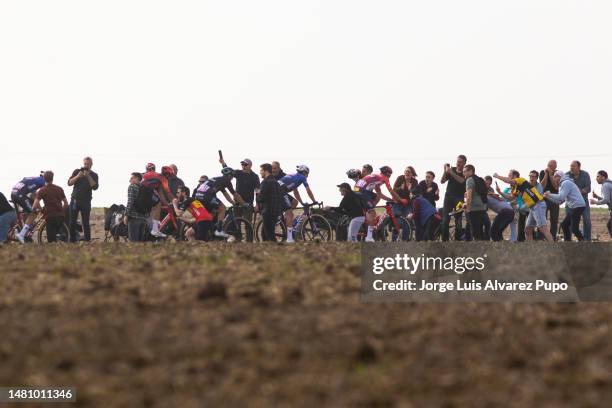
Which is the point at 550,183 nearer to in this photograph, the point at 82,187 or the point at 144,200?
the point at 144,200

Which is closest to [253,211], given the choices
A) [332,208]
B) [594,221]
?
[332,208]

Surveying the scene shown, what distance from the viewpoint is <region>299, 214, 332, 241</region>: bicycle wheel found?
24750mm

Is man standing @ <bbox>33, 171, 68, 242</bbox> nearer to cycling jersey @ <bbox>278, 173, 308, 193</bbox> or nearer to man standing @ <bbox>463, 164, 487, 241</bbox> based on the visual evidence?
cycling jersey @ <bbox>278, 173, 308, 193</bbox>


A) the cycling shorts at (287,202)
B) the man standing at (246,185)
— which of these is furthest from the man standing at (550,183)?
the man standing at (246,185)

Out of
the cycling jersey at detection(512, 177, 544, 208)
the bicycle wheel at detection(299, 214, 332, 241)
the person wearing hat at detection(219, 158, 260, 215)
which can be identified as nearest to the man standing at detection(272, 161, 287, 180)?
the person wearing hat at detection(219, 158, 260, 215)

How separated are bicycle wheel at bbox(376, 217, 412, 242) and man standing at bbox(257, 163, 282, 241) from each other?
2414 millimetres

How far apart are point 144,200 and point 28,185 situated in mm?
3418

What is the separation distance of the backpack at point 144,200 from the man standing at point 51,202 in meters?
1.51

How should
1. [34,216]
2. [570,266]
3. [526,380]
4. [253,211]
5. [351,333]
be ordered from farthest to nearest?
[34,216] → [253,211] → [570,266] → [351,333] → [526,380]

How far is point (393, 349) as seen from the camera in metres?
8.51

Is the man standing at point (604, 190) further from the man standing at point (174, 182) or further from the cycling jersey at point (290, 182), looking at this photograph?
the man standing at point (174, 182)

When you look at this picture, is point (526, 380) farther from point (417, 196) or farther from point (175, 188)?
point (175, 188)

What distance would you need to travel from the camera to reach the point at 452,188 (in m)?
24.3

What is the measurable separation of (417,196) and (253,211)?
3.29m
